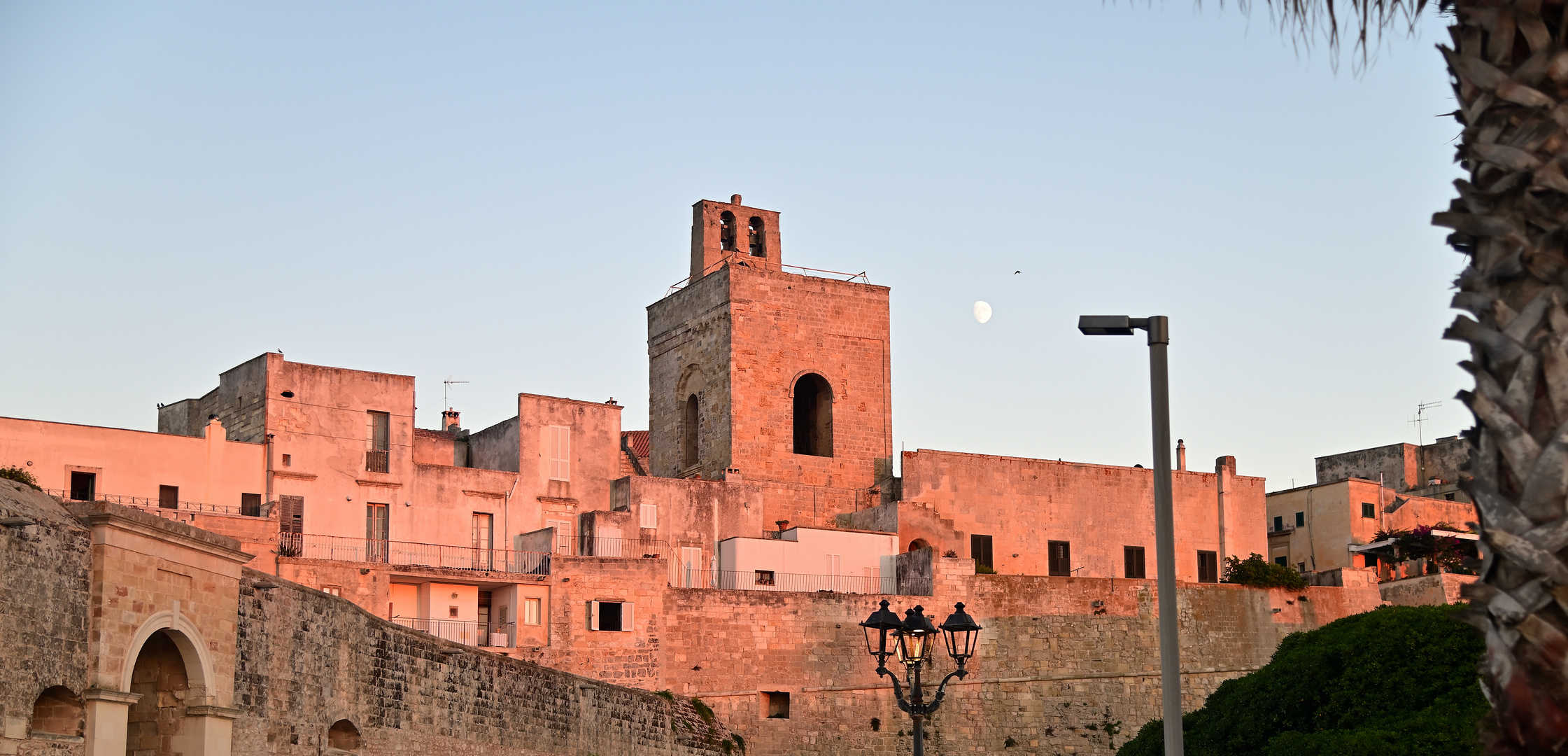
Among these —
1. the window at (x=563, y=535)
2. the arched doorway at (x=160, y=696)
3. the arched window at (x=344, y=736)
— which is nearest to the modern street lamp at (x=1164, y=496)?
the arched doorway at (x=160, y=696)

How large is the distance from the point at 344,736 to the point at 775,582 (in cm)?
1566

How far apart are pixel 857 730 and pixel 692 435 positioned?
415 inches

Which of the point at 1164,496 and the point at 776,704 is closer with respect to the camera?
the point at 1164,496

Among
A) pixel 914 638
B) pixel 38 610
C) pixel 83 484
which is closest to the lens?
pixel 914 638

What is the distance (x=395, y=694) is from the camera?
25.6 metres

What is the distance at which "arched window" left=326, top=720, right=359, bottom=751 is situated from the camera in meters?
24.5

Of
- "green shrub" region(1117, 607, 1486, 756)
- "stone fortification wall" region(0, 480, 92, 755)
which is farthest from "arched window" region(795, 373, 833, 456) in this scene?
"stone fortification wall" region(0, 480, 92, 755)

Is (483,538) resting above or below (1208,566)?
above

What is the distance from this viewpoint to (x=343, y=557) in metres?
35.8

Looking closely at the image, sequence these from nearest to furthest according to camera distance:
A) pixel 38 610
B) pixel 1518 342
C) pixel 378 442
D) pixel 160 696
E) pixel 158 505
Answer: pixel 1518 342 < pixel 38 610 < pixel 160 696 < pixel 158 505 < pixel 378 442

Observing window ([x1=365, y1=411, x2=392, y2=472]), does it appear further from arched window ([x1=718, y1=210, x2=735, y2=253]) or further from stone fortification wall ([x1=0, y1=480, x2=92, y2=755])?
stone fortification wall ([x1=0, y1=480, x2=92, y2=755])

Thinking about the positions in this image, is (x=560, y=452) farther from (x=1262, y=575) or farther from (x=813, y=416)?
(x=1262, y=575)

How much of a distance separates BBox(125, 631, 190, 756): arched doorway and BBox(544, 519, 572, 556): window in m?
17.7

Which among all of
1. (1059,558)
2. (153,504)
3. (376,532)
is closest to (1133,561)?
(1059,558)
